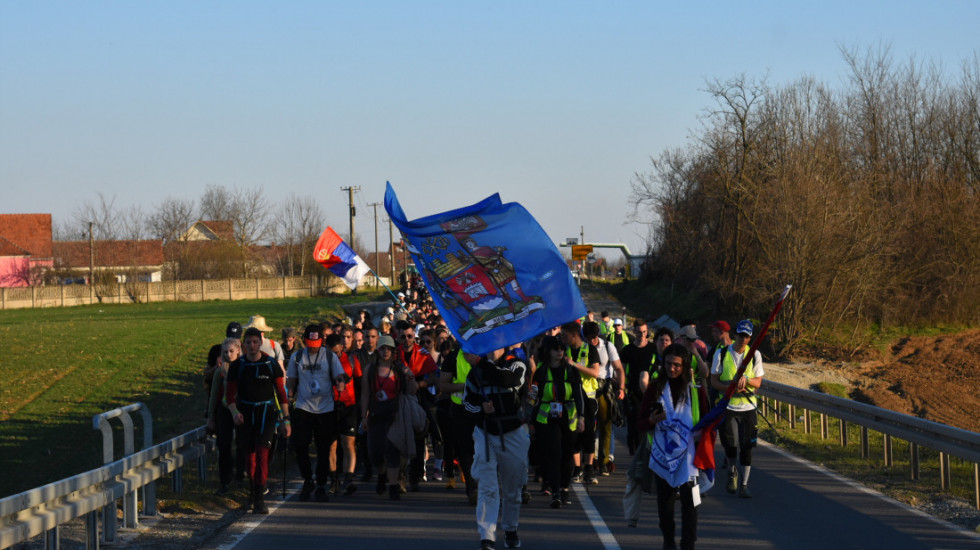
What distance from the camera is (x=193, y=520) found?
393 inches

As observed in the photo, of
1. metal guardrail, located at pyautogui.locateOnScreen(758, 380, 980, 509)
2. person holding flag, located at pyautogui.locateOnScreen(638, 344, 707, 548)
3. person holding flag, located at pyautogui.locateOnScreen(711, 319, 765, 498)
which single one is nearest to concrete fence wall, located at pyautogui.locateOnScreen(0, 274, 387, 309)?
metal guardrail, located at pyautogui.locateOnScreen(758, 380, 980, 509)

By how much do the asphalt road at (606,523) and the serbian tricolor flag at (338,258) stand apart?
1063cm

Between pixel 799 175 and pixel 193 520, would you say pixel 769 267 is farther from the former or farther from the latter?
pixel 193 520

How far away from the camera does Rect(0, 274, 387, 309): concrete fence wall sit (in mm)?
73988

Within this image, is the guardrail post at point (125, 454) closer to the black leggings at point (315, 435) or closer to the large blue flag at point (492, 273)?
the black leggings at point (315, 435)

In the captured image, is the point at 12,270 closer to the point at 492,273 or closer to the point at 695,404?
the point at 492,273

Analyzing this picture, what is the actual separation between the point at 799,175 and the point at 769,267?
343cm

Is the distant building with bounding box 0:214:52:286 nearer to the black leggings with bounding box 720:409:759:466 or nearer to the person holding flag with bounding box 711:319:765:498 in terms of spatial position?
the person holding flag with bounding box 711:319:765:498

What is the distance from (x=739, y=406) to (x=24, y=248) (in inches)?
4047

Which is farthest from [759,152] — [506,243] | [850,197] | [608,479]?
[506,243]

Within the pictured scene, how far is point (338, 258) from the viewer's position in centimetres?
2217

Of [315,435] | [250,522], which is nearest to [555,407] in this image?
[315,435]

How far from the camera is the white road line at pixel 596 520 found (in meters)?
8.55

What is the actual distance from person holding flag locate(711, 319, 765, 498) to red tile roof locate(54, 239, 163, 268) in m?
94.0
